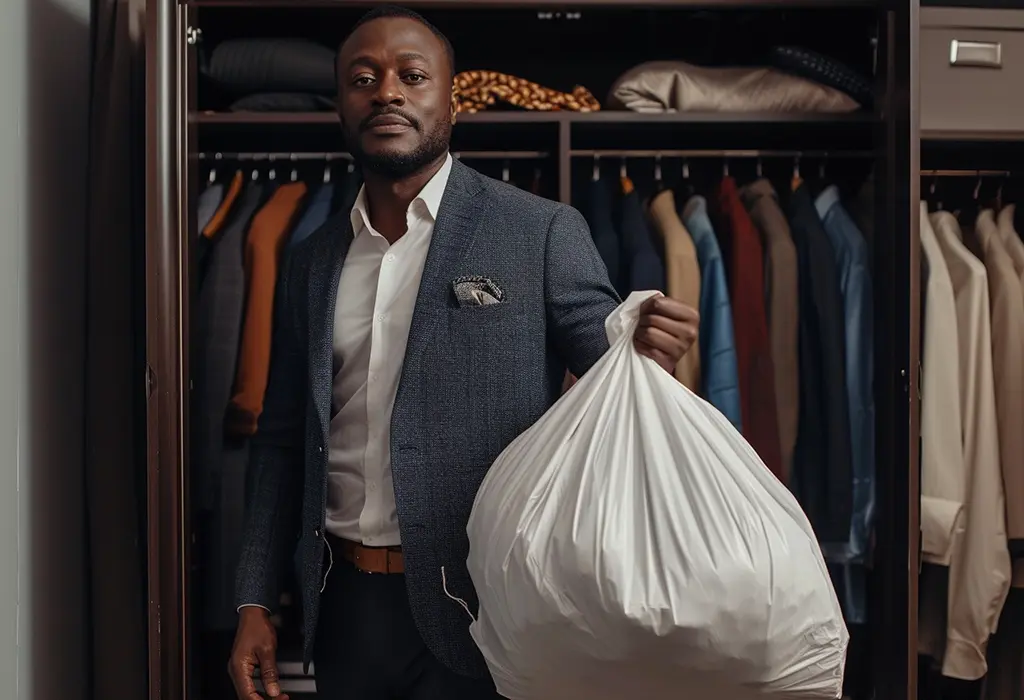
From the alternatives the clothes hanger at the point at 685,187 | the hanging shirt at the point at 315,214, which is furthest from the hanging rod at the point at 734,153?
the hanging shirt at the point at 315,214

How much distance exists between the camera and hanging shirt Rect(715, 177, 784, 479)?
6.13 feet

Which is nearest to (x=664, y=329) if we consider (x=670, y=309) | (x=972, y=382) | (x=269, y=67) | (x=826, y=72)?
(x=670, y=309)

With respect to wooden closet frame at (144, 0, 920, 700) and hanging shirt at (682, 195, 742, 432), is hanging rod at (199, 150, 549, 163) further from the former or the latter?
hanging shirt at (682, 195, 742, 432)

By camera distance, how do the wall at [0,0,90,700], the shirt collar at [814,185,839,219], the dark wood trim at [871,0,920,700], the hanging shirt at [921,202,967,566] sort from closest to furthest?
1. the wall at [0,0,90,700]
2. the dark wood trim at [871,0,920,700]
3. the hanging shirt at [921,202,967,566]
4. the shirt collar at [814,185,839,219]

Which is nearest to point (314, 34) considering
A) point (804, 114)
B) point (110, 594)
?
point (804, 114)

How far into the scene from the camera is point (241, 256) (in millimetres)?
1915

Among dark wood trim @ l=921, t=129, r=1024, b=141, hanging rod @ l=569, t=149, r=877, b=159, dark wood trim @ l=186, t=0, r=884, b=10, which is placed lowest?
hanging rod @ l=569, t=149, r=877, b=159

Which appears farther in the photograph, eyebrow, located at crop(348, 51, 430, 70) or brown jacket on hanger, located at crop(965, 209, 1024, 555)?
brown jacket on hanger, located at crop(965, 209, 1024, 555)

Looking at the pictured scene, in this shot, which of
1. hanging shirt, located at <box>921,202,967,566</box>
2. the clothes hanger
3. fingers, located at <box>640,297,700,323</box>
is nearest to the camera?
fingers, located at <box>640,297,700,323</box>

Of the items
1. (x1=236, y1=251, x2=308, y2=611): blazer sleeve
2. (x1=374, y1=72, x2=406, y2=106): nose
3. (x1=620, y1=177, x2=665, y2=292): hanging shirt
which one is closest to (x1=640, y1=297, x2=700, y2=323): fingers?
(x1=374, y1=72, x2=406, y2=106): nose

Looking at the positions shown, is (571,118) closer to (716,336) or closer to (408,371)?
(716,336)

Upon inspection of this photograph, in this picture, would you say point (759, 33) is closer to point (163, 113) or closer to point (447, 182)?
point (447, 182)

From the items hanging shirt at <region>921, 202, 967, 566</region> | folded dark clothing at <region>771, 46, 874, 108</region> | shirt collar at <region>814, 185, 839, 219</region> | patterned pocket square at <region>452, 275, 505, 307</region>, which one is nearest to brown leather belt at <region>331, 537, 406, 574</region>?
patterned pocket square at <region>452, 275, 505, 307</region>

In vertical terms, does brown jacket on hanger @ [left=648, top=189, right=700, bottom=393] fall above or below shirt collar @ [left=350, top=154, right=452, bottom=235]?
below
